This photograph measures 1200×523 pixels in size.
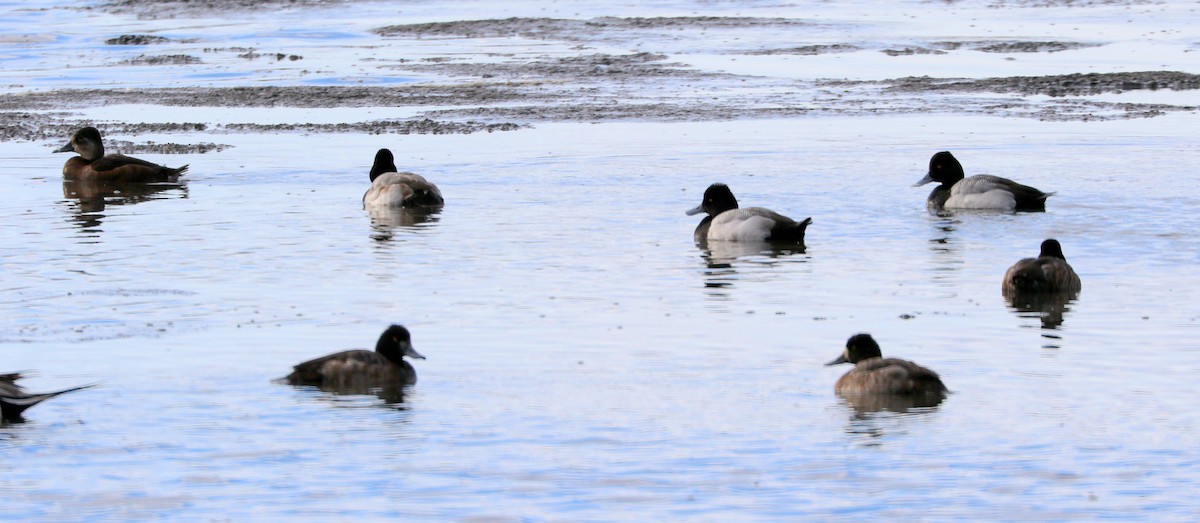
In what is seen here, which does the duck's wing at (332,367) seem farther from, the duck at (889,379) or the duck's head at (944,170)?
the duck's head at (944,170)

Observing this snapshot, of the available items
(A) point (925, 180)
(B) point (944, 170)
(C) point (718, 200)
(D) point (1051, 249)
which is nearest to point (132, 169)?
(C) point (718, 200)

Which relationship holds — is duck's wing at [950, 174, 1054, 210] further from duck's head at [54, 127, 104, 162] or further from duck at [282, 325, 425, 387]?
duck's head at [54, 127, 104, 162]

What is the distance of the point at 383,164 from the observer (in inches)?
793

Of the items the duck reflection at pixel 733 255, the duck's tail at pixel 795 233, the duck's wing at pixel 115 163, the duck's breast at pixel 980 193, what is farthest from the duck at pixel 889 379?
the duck's wing at pixel 115 163

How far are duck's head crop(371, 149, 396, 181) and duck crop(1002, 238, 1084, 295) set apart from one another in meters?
8.45

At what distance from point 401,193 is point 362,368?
27.6 feet

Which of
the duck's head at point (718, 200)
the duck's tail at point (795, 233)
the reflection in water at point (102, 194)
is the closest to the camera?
the duck's tail at point (795, 233)

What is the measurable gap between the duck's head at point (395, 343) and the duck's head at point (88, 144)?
12.4m

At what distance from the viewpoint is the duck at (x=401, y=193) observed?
1841cm

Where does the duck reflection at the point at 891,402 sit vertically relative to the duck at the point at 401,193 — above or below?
above

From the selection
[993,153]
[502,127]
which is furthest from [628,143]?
[993,153]

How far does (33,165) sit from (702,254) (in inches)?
412

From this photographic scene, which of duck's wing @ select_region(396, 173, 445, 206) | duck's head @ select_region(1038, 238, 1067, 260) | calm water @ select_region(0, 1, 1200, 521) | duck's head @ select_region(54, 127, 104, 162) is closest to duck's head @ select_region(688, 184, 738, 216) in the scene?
calm water @ select_region(0, 1, 1200, 521)

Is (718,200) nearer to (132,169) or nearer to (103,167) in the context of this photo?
(132,169)
